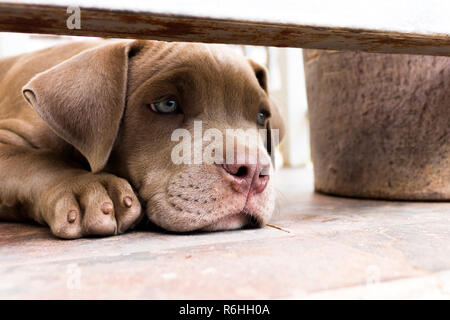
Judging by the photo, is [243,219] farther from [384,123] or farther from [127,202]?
[384,123]

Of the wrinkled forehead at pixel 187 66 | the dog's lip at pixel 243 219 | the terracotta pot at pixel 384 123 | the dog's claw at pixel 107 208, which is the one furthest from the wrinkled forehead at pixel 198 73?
the terracotta pot at pixel 384 123

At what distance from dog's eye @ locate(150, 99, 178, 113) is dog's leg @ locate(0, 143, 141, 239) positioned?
1.27 feet

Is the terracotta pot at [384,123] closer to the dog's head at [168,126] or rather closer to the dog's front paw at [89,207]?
the dog's head at [168,126]

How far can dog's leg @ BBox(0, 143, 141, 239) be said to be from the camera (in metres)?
1.73

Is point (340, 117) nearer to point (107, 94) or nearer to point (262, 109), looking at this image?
point (262, 109)

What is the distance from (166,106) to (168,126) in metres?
0.10

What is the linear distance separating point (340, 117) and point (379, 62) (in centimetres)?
46

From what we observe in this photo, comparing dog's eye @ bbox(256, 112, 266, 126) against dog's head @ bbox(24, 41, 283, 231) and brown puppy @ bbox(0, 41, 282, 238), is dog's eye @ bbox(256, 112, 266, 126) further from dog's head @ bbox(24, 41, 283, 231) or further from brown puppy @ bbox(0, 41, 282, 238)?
dog's head @ bbox(24, 41, 283, 231)

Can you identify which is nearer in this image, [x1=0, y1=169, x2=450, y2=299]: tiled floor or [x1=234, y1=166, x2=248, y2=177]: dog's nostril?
[x1=0, y1=169, x2=450, y2=299]: tiled floor

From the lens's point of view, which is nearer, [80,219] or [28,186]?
[80,219]

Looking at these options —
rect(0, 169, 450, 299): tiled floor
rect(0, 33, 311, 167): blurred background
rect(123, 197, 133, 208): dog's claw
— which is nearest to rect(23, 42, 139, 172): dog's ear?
rect(123, 197, 133, 208): dog's claw

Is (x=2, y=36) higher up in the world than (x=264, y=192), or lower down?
higher up
